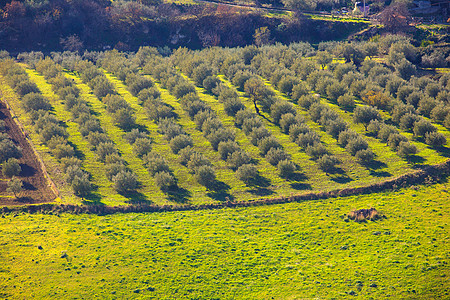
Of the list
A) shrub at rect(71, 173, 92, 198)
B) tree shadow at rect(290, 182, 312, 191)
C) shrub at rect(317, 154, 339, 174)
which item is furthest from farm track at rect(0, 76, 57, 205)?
shrub at rect(317, 154, 339, 174)

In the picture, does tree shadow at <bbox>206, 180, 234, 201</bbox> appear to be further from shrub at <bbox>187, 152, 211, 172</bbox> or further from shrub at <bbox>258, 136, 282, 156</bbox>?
shrub at <bbox>258, 136, 282, 156</bbox>

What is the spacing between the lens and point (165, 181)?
2518 inches

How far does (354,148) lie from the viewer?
71312 mm

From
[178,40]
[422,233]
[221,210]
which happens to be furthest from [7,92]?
[422,233]

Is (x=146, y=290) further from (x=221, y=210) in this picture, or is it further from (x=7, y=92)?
(x=7, y=92)

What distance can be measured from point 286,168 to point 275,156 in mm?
4220

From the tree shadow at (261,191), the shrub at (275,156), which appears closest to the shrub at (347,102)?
the shrub at (275,156)

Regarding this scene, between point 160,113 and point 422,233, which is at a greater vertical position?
point 160,113

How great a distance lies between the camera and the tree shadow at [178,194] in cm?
6209

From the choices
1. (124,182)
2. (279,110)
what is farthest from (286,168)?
Result: (124,182)

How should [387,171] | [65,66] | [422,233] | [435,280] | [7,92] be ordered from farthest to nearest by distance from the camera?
[65,66], [7,92], [387,171], [422,233], [435,280]

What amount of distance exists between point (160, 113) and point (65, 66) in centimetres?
4443

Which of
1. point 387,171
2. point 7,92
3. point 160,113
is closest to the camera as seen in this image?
point 387,171

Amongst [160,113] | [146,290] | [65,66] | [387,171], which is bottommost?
[146,290]
